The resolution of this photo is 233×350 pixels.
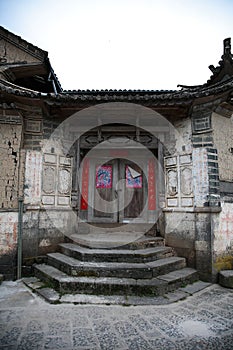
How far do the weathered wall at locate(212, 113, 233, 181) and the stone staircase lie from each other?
241 centimetres

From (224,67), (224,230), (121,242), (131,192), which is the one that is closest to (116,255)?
(121,242)

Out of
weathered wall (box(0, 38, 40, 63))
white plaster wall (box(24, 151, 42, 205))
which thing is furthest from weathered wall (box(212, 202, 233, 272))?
weathered wall (box(0, 38, 40, 63))

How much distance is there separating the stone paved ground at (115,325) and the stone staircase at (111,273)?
0.32 meters

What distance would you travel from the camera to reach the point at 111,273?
4539 millimetres

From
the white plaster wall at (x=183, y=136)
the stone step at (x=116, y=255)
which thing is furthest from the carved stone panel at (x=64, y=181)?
the white plaster wall at (x=183, y=136)

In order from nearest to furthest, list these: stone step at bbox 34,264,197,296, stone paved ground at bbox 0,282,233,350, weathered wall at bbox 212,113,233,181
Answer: stone paved ground at bbox 0,282,233,350
stone step at bbox 34,264,197,296
weathered wall at bbox 212,113,233,181

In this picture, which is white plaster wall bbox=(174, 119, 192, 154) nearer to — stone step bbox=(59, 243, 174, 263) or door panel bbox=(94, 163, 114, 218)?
door panel bbox=(94, 163, 114, 218)

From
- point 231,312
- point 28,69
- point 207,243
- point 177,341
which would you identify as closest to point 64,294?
point 177,341

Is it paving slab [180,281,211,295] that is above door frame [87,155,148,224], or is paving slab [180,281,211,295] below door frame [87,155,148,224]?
below

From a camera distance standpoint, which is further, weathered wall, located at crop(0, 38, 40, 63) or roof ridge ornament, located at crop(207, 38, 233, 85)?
weathered wall, located at crop(0, 38, 40, 63)

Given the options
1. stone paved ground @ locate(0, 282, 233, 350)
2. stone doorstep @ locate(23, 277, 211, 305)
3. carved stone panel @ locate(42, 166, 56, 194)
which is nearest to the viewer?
stone paved ground @ locate(0, 282, 233, 350)

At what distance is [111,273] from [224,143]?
4225mm

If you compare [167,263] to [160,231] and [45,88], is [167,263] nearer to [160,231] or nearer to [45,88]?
[160,231]

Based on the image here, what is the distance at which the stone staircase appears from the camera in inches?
163
